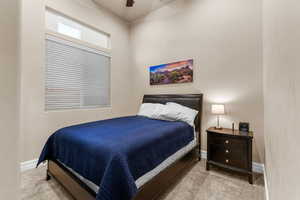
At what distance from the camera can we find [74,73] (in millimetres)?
2908

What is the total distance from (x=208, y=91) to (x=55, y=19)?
340cm

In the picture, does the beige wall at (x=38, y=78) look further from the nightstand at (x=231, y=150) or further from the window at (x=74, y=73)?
the nightstand at (x=231, y=150)

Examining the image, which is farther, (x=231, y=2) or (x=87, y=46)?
(x=87, y=46)

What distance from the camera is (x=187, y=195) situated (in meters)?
1.68

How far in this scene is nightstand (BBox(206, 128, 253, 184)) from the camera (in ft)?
6.43

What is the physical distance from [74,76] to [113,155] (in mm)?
2380

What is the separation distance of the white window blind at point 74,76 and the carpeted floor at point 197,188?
49.5 inches

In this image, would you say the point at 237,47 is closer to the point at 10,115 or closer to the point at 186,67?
the point at 186,67

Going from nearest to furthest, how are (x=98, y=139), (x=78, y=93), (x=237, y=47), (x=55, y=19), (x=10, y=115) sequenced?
(x=10, y=115) → (x=98, y=139) → (x=237, y=47) → (x=55, y=19) → (x=78, y=93)

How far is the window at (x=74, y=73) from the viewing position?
2.58 metres

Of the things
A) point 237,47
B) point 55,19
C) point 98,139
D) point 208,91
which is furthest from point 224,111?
point 55,19

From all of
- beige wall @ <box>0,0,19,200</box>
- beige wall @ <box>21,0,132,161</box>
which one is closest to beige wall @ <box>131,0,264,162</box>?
beige wall @ <box>21,0,132,161</box>

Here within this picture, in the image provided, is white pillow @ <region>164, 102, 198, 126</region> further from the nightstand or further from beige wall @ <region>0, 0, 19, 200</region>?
beige wall @ <region>0, 0, 19, 200</region>

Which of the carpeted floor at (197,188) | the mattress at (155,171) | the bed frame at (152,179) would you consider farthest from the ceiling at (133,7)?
the carpeted floor at (197,188)
